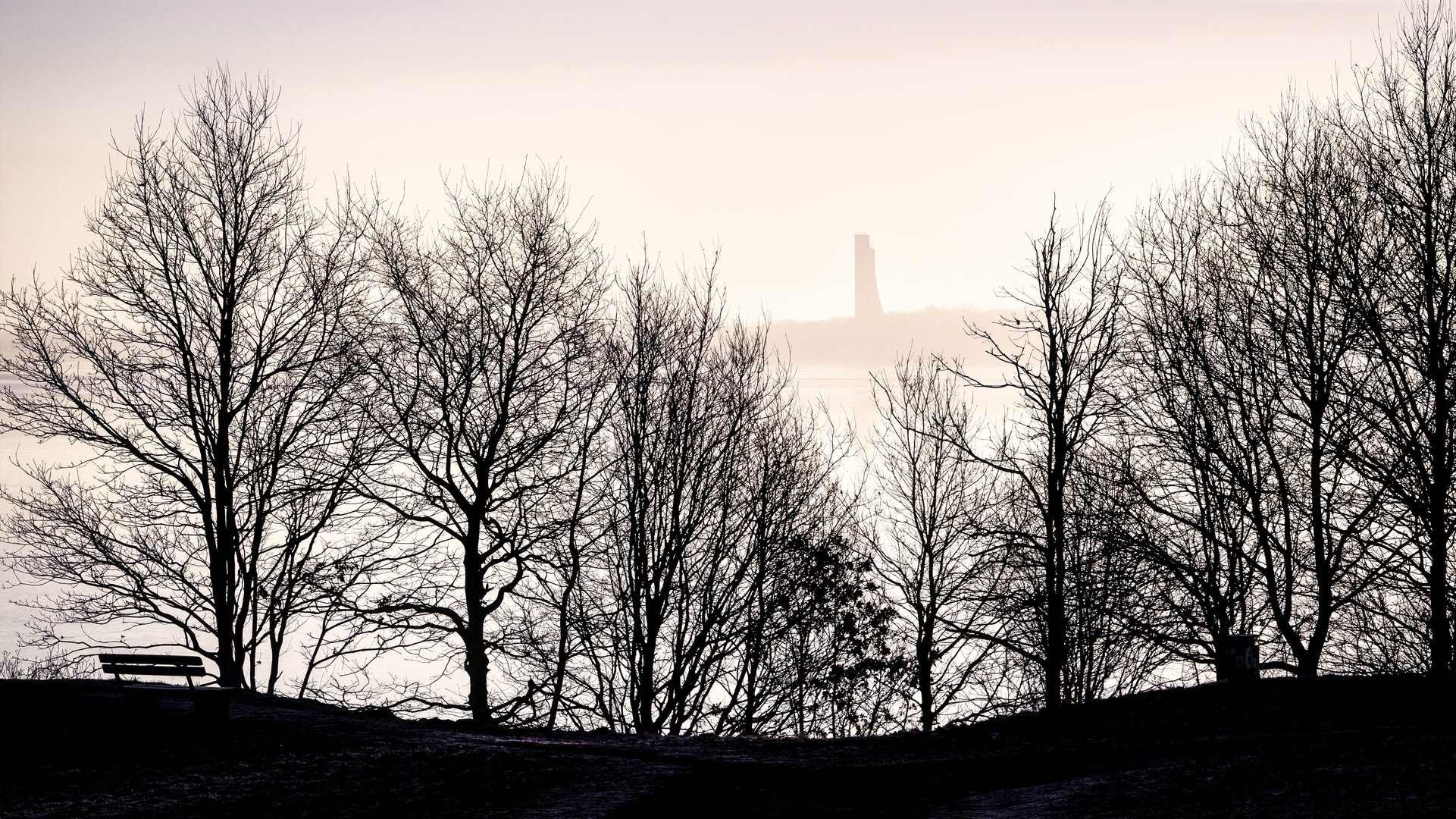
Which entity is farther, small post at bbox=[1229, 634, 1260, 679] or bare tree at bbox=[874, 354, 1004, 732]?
bare tree at bbox=[874, 354, 1004, 732]

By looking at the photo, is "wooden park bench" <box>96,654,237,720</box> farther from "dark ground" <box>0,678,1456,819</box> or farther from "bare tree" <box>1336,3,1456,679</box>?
"bare tree" <box>1336,3,1456,679</box>

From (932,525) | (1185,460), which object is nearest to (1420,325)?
(1185,460)

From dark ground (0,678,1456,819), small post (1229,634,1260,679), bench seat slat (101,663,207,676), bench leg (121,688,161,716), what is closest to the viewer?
dark ground (0,678,1456,819)

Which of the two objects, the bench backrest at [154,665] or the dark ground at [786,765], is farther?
the bench backrest at [154,665]

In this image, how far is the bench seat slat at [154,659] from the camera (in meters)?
16.2

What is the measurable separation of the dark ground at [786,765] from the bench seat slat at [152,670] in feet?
2.07

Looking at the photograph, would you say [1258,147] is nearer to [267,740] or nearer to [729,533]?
[729,533]

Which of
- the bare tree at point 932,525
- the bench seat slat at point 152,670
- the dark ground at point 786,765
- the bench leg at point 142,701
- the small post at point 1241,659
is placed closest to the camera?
the dark ground at point 786,765

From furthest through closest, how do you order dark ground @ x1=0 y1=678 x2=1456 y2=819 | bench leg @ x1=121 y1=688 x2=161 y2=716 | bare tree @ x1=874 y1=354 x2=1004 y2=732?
bare tree @ x1=874 y1=354 x2=1004 y2=732 → bench leg @ x1=121 y1=688 x2=161 y2=716 → dark ground @ x1=0 y1=678 x2=1456 y2=819

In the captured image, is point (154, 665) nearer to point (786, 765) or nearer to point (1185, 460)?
point (786, 765)

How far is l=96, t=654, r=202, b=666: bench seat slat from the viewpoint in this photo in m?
16.2

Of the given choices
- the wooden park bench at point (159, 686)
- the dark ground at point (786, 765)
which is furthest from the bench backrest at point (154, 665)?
the dark ground at point (786, 765)

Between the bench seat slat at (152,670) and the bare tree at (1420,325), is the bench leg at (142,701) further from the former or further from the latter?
the bare tree at (1420,325)

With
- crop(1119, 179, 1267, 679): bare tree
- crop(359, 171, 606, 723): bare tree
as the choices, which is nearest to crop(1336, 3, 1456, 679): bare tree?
crop(1119, 179, 1267, 679): bare tree
